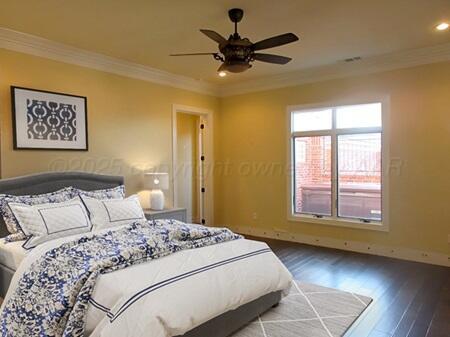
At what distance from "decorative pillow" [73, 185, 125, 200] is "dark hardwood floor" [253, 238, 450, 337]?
2485 mm

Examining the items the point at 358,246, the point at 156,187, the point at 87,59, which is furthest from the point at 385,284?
the point at 87,59

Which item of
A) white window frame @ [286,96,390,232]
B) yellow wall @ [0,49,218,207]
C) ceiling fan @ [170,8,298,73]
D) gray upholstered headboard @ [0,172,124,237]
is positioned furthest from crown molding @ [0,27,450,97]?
ceiling fan @ [170,8,298,73]

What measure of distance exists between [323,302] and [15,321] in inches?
105

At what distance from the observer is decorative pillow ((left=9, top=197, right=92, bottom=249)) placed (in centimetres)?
323

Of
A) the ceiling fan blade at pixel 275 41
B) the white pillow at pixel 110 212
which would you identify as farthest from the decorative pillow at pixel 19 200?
the ceiling fan blade at pixel 275 41

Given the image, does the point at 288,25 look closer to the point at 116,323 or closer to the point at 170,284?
the point at 170,284

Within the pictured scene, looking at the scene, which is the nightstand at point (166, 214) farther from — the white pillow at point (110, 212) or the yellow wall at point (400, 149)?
the yellow wall at point (400, 149)

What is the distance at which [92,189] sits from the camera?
4406mm

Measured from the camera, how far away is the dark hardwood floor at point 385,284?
284 centimetres

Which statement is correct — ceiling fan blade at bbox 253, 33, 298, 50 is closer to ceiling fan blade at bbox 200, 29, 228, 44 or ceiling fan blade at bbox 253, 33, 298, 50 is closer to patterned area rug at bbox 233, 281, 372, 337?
ceiling fan blade at bbox 200, 29, 228, 44

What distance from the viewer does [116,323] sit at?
6.56ft

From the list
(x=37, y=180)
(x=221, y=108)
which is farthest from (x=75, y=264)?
(x=221, y=108)

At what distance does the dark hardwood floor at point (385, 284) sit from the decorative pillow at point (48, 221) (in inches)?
103

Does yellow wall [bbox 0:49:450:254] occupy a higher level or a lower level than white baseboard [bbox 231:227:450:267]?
higher
